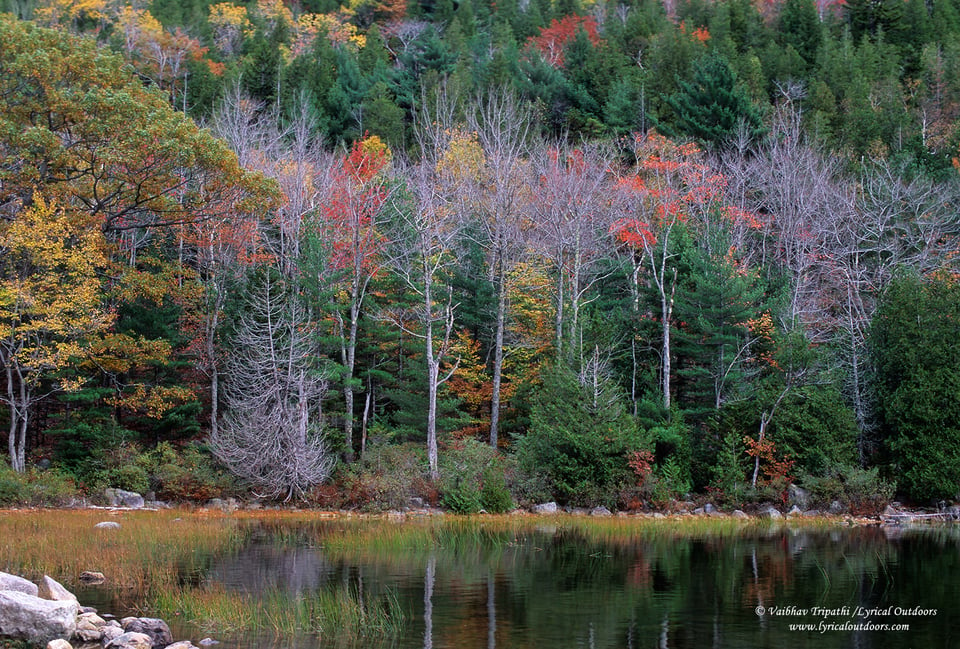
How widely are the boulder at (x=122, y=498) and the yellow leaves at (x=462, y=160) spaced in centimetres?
2049

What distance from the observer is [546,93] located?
58.8 meters

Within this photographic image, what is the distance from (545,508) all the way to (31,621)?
800 inches

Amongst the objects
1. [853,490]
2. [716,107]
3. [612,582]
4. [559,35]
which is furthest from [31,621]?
[559,35]

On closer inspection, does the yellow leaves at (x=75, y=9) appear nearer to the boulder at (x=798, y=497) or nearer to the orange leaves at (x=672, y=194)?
the orange leaves at (x=672, y=194)

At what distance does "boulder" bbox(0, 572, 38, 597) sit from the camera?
12.2 metres

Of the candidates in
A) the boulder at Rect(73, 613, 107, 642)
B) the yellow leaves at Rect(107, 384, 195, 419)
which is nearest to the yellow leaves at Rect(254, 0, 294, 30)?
the yellow leaves at Rect(107, 384, 195, 419)

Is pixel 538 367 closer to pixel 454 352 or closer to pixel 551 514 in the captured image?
pixel 454 352

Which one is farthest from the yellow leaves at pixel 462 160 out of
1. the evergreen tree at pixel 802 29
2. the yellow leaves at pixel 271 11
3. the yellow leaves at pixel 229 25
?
the yellow leaves at pixel 271 11

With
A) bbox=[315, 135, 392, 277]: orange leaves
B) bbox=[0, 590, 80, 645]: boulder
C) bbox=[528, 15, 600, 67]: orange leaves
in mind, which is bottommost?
bbox=[0, 590, 80, 645]: boulder

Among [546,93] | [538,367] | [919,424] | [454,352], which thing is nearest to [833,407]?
[919,424]

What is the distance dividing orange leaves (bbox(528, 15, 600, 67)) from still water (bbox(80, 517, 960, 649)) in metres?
52.3

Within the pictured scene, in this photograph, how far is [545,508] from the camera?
98.0ft

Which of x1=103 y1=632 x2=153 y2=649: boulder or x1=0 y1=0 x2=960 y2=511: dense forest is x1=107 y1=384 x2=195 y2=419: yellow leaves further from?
x1=103 y1=632 x2=153 y2=649: boulder

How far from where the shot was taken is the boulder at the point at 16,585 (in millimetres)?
12180
